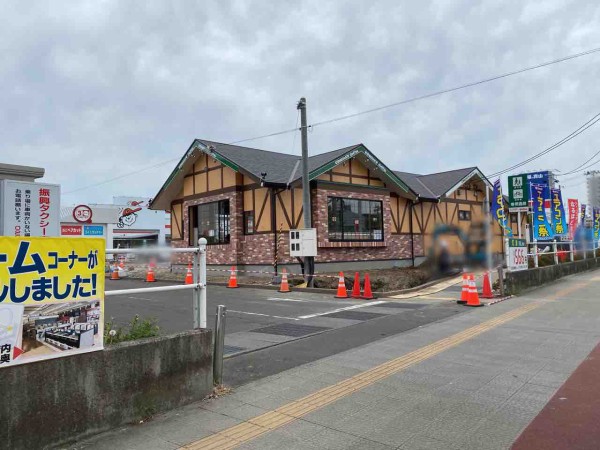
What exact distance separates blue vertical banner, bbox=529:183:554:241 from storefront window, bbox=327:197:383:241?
22.2ft

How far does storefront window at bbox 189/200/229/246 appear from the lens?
73.7ft

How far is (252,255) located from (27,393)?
1756 centimetres

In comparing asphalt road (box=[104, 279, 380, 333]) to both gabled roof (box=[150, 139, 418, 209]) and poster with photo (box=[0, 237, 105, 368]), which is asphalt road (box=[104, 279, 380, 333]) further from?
gabled roof (box=[150, 139, 418, 209])

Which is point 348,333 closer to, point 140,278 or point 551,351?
point 551,351

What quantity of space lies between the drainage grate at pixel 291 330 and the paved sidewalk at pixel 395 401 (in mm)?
1641

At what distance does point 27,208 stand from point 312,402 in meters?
4.58

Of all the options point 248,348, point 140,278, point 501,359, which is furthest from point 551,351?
point 140,278

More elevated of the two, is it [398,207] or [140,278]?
[398,207]

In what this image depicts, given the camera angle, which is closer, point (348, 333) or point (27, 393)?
point (27, 393)

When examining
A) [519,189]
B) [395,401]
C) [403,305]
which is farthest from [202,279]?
[519,189]

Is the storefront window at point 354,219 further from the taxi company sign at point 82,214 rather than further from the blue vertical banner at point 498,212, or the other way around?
the blue vertical banner at point 498,212

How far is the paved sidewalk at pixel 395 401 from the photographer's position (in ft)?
13.3

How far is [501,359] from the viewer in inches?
261

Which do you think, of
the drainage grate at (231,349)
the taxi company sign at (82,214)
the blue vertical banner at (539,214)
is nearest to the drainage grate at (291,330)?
the drainage grate at (231,349)
